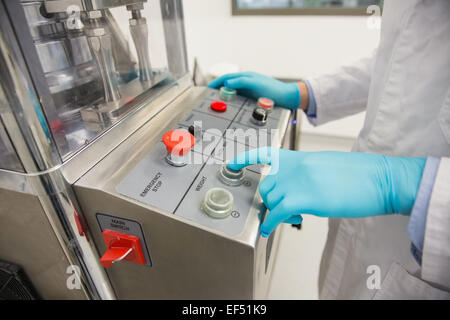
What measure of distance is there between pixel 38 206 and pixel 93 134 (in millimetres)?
136

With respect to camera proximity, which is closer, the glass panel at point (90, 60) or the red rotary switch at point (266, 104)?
the glass panel at point (90, 60)

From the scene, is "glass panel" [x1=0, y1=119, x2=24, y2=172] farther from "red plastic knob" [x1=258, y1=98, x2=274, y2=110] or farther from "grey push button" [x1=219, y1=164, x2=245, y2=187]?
"red plastic knob" [x1=258, y1=98, x2=274, y2=110]

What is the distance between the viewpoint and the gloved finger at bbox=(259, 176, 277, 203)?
407 mm

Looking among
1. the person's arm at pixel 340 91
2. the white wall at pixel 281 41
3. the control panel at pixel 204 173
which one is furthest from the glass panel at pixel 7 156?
the white wall at pixel 281 41

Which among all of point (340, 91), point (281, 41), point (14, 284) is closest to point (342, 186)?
point (340, 91)

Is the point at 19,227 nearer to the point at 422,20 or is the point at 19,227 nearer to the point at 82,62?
the point at 82,62

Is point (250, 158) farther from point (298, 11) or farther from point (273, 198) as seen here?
point (298, 11)

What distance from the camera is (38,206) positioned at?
38 cm

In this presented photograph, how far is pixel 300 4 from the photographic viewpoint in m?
1.68

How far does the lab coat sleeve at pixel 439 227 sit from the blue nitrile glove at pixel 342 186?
4cm

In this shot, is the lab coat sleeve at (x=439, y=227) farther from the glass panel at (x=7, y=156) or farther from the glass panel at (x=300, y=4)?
the glass panel at (x=300, y=4)

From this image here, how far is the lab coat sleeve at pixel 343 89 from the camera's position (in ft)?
2.43

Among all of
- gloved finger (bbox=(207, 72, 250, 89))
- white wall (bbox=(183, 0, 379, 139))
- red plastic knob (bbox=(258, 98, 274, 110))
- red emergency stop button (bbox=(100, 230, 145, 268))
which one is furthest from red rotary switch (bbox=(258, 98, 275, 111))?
white wall (bbox=(183, 0, 379, 139))
